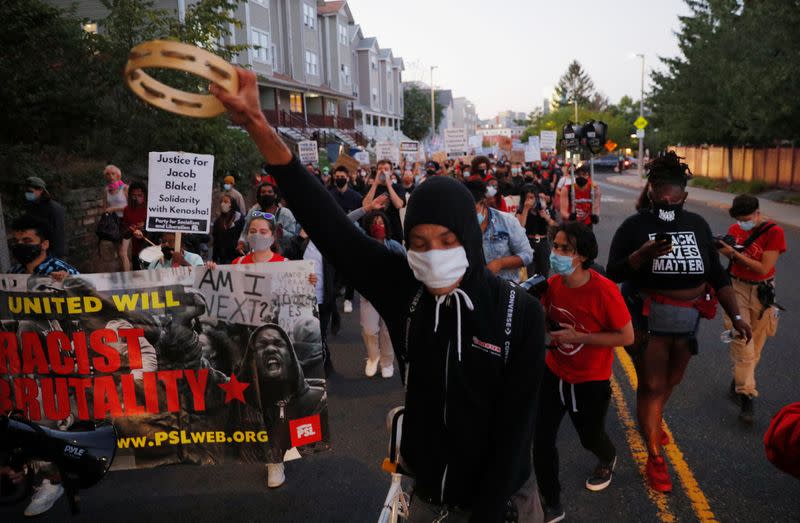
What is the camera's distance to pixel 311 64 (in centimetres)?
4547

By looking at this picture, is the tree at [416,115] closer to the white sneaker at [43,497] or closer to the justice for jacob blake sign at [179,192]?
the justice for jacob blake sign at [179,192]

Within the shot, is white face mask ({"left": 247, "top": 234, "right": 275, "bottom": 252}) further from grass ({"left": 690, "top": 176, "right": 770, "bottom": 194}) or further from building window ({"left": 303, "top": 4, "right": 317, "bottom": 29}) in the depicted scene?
building window ({"left": 303, "top": 4, "right": 317, "bottom": 29})

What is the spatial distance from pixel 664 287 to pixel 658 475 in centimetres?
125

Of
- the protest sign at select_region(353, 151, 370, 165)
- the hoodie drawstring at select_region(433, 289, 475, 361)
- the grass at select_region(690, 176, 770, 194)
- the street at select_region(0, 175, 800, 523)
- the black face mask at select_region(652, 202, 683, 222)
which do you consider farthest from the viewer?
the grass at select_region(690, 176, 770, 194)

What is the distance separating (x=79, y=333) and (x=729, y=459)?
460 cm

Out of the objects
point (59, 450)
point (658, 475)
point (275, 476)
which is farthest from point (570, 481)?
point (59, 450)

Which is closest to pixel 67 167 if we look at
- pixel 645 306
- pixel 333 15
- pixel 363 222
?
pixel 363 222

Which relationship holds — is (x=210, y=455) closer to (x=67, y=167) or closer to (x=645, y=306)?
(x=645, y=306)

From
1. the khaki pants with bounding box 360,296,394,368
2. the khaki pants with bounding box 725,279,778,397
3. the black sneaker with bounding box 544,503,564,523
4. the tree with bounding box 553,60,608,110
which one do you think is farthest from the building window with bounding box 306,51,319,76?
the tree with bounding box 553,60,608,110

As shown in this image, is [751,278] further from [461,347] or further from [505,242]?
[461,347]

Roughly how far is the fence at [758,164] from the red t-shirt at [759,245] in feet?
64.7

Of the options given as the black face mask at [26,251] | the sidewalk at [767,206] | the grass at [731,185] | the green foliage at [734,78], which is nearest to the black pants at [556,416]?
the black face mask at [26,251]

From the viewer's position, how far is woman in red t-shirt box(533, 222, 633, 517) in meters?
3.87

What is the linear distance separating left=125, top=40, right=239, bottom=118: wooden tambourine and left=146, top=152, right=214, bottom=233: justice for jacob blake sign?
12.3 ft
